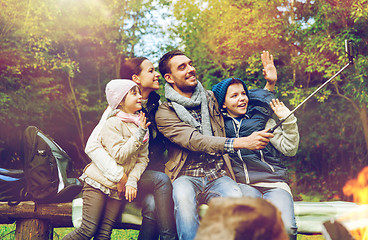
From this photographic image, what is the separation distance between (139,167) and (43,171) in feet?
2.84

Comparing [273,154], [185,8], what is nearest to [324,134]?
[185,8]

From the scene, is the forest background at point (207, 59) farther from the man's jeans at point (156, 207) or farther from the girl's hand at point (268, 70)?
the man's jeans at point (156, 207)

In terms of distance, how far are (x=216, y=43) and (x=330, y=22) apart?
2815 millimetres

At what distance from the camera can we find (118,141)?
2832 mm

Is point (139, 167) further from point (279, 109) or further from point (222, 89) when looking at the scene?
point (279, 109)

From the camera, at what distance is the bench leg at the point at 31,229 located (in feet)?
10.9

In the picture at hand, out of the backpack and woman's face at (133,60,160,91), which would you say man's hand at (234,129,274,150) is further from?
the backpack

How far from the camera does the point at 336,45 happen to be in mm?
6574

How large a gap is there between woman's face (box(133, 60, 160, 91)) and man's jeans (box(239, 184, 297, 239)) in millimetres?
1193

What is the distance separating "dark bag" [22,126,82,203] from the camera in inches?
124

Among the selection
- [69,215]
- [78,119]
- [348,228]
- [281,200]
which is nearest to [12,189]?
[69,215]

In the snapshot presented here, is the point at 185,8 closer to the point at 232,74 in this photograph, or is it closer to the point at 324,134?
the point at 232,74

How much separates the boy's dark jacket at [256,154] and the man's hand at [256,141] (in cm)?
40

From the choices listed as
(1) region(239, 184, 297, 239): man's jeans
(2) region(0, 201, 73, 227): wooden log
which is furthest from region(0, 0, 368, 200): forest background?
(2) region(0, 201, 73, 227): wooden log
